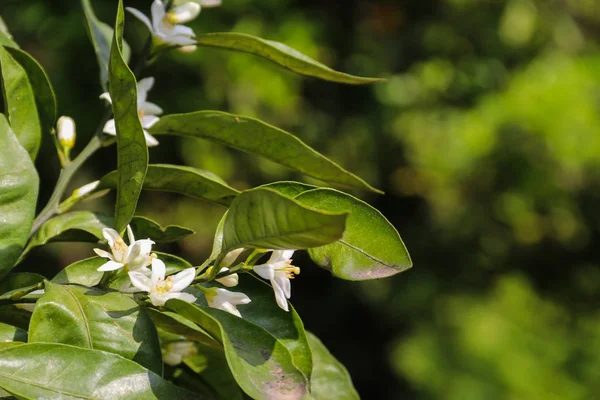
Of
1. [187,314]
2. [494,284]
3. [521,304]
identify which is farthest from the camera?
[494,284]

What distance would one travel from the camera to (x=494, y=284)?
2.76 meters

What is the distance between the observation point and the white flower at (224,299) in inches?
20.4

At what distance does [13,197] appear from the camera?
0.55m

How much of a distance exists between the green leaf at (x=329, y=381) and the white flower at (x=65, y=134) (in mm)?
274

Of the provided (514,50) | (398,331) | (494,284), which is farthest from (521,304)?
(514,50)

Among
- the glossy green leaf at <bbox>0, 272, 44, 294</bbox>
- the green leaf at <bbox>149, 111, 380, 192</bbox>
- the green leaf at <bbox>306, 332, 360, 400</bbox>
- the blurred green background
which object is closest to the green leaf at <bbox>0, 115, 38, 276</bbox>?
the glossy green leaf at <bbox>0, 272, 44, 294</bbox>

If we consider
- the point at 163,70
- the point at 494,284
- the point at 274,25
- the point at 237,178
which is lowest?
the point at 494,284

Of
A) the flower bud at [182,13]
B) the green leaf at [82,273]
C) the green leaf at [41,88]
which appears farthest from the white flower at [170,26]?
the green leaf at [82,273]

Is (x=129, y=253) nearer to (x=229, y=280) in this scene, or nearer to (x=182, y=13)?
(x=229, y=280)

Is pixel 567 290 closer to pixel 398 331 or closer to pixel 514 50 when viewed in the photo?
pixel 398 331

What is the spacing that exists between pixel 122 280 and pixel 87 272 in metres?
0.04

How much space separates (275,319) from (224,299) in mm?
44

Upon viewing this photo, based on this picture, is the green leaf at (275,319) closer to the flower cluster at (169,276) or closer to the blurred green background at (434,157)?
the flower cluster at (169,276)

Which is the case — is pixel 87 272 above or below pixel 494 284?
above
